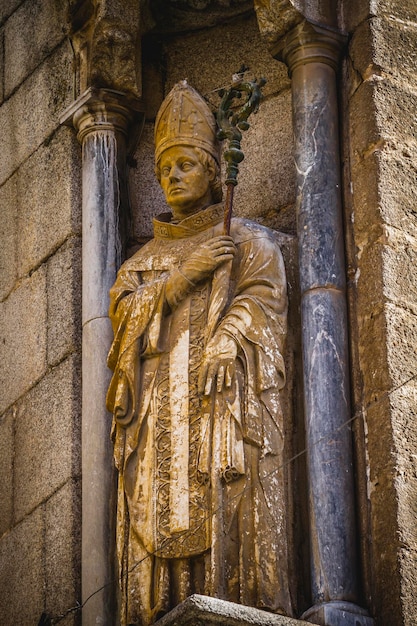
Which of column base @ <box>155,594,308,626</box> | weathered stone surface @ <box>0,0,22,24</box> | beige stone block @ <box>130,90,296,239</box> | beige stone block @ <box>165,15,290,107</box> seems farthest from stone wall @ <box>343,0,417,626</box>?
weathered stone surface @ <box>0,0,22,24</box>

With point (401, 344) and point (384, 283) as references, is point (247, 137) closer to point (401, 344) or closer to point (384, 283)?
point (384, 283)

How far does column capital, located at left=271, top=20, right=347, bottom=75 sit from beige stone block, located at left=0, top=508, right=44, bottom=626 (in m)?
2.29

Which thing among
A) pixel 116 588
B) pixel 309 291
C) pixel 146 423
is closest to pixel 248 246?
pixel 309 291

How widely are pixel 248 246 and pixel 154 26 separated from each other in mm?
1661

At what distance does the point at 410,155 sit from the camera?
8.55 metres

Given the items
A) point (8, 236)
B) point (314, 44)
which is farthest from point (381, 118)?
point (8, 236)

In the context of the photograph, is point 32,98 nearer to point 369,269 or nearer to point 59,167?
point 59,167

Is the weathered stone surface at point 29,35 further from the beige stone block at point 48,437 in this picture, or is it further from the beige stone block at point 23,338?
the beige stone block at point 48,437

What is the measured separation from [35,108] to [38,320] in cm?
117

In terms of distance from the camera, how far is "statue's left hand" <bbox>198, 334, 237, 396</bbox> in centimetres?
805

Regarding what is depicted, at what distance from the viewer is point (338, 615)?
7734 millimetres

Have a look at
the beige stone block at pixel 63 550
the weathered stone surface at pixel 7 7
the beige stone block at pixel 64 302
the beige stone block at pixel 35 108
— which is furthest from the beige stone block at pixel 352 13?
the beige stone block at pixel 63 550

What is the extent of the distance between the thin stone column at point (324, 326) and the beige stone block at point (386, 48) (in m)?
0.13

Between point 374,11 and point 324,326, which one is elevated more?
point 374,11
